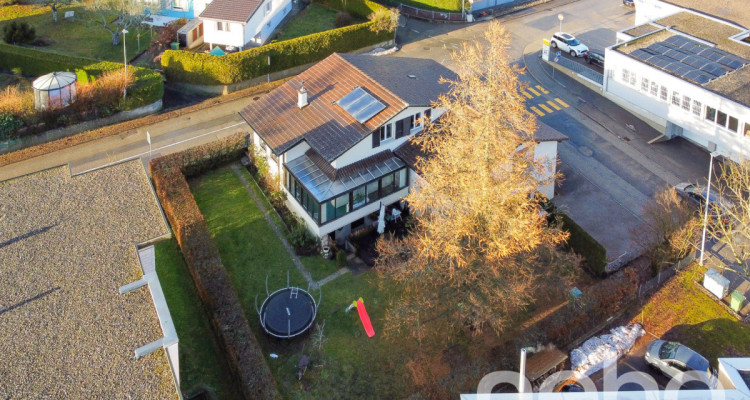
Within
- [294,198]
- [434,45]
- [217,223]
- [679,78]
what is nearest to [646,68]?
[679,78]

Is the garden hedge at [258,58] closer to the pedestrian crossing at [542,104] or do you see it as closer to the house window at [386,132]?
the pedestrian crossing at [542,104]

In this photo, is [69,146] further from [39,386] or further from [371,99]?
Result: [39,386]

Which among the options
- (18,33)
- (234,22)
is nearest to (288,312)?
(234,22)

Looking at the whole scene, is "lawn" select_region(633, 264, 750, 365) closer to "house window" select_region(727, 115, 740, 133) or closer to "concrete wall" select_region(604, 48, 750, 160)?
"concrete wall" select_region(604, 48, 750, 160)

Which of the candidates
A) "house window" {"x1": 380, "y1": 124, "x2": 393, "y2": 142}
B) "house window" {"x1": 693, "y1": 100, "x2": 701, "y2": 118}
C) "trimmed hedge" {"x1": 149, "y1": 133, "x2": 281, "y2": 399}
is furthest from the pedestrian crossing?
"trimmed hedge" {"x1": 149, "y1": 133, "x2": 281, "y2": 399}

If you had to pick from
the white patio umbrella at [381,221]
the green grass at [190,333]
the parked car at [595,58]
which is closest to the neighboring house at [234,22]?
the green grass at [190,333]

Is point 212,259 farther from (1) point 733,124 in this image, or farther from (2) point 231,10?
(1) point 733,124
